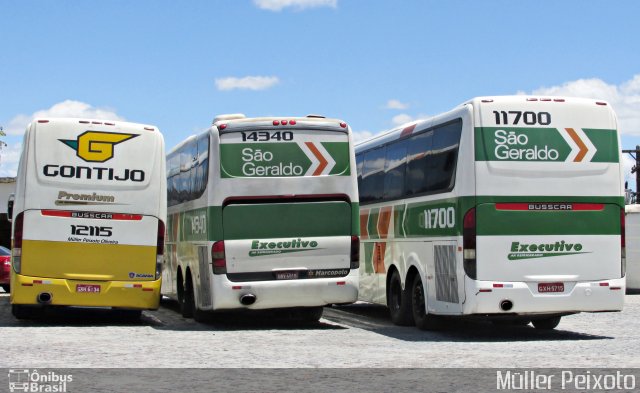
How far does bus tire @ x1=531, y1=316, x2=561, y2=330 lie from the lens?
1862cm

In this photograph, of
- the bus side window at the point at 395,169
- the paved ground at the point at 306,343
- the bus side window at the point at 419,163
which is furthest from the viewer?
the bus side window at the point at 395,169

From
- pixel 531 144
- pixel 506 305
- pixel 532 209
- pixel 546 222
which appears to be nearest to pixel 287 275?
pixel 506 305

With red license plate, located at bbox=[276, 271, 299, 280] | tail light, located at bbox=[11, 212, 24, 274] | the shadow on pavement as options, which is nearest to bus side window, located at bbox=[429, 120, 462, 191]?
the shadow on pavement

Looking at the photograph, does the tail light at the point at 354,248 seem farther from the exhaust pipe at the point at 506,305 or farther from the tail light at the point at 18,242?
the tail light at the point at 18,242

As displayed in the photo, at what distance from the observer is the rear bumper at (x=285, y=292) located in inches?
709

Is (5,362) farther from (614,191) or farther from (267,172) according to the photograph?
(614,191)

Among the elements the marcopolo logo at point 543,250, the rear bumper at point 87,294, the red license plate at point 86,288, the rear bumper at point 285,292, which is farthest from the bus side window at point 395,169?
the red license plate at point 86,288

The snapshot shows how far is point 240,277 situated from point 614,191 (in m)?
6.04

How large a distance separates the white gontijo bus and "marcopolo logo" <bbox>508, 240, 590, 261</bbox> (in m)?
6.46

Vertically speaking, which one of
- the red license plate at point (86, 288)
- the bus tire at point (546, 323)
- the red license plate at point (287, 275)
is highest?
the red license plate at point (287, 275)

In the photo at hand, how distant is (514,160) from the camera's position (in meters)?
15.9

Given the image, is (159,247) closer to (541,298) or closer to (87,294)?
(87,294)

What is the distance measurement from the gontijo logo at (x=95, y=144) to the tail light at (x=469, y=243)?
6438mm

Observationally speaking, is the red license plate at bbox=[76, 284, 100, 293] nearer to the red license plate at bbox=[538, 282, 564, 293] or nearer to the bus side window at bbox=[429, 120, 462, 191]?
the bus side window at bbox=[429, 120, 462, 191]
